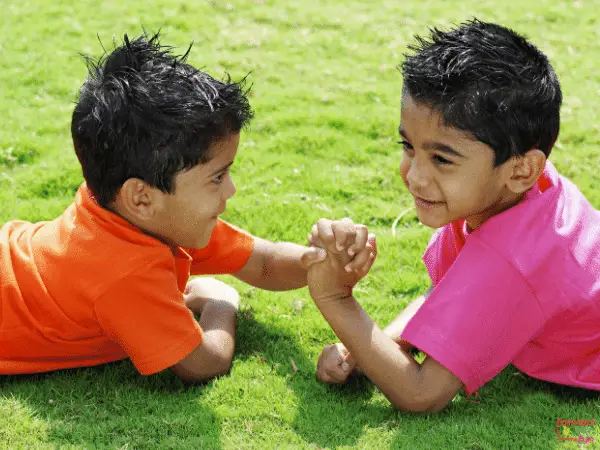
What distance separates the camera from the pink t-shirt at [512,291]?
135 inches

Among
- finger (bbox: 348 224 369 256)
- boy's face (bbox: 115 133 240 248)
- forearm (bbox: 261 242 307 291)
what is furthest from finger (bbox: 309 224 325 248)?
forearm (bbox: 261 242 307 291)

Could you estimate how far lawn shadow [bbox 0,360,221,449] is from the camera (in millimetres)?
3494

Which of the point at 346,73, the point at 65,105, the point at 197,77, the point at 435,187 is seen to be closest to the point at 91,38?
the point at 65,105

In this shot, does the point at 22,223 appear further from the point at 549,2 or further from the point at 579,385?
the point at 549,2

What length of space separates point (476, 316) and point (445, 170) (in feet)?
1.98

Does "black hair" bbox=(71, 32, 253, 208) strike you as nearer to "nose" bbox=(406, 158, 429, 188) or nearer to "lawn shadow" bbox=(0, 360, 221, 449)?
"nose" bbox=(406, 158, 429, 188)

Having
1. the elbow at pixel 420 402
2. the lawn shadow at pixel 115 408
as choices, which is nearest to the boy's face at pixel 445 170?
the elbow at pixel 420 402

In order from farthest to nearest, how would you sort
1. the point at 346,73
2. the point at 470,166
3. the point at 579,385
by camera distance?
the point at 346,73, the point at 579,385, the point at 470,166

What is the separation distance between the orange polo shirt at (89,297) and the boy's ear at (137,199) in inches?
2.5

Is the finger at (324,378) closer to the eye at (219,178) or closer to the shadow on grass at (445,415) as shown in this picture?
the shadow on grass at (445,415)

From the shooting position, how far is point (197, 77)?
11.9ft

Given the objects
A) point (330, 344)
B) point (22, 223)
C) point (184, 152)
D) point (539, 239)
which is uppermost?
point (184, 152)

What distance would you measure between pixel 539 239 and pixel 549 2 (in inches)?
259

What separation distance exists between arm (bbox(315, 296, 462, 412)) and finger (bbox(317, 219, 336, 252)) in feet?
0.83
